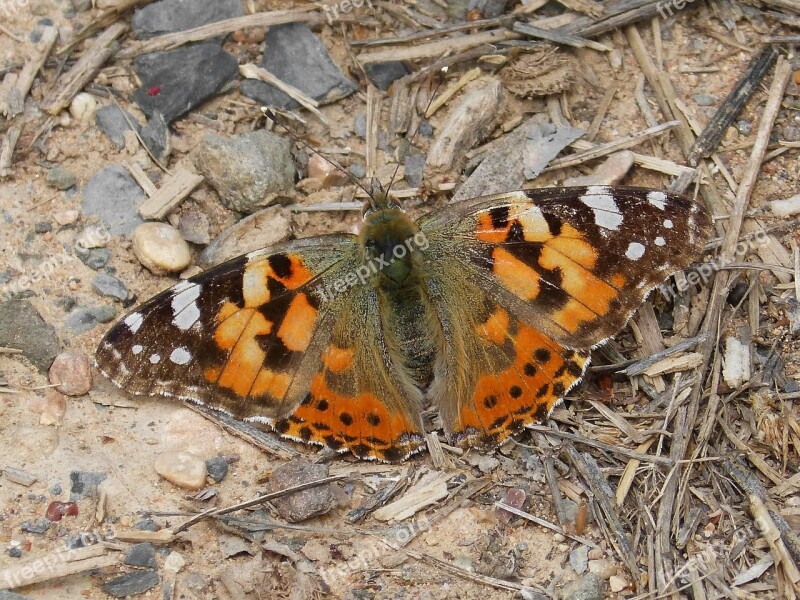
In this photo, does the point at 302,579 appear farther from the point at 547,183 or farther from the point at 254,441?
the point at 547,183

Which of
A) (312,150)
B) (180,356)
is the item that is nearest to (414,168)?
(312,150)

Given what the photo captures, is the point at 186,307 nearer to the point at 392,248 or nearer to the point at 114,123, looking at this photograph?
the point at 392,248

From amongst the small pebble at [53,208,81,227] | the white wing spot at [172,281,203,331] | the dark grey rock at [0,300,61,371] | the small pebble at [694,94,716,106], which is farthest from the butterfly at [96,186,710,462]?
the small pebble at [694,94,716,106]

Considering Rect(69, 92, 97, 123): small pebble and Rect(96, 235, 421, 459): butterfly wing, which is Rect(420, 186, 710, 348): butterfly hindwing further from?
Rect(69, 92, 97, 123): small pebble

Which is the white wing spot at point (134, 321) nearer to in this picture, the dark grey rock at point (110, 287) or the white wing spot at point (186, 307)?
the white wing spot at point (186, 307)

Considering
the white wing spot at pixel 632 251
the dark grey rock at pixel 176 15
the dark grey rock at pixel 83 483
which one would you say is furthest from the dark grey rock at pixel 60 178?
the white wing spot at pixel 632 251

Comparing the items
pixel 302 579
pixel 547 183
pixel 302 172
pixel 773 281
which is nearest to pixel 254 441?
pixel 302 579
